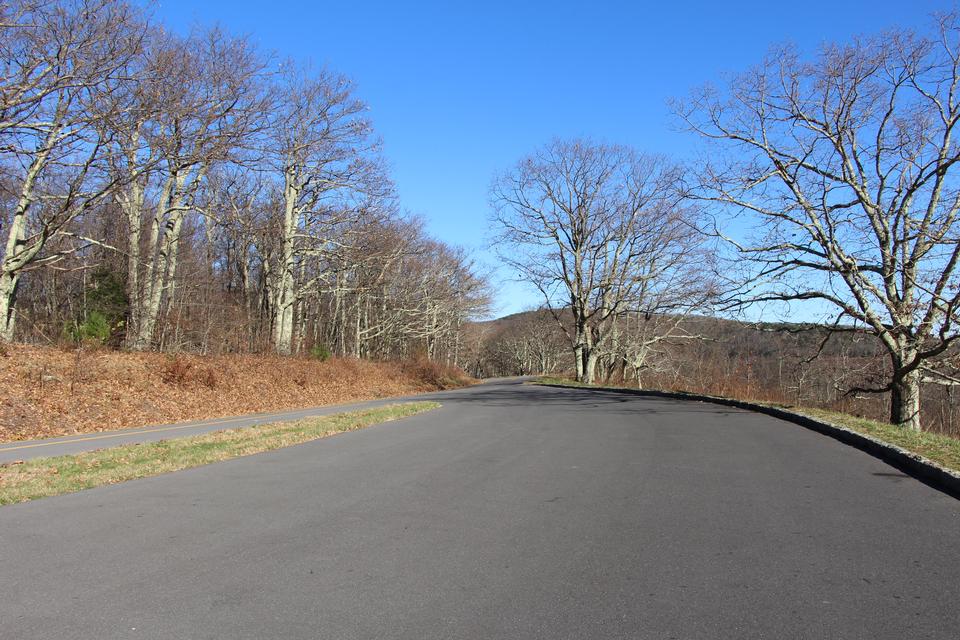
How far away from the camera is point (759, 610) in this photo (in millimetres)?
4066

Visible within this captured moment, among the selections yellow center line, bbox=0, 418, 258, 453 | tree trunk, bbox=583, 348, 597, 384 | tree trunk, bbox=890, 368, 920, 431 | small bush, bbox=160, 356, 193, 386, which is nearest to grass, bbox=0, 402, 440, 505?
yellow center line, bbox=0, 418, 258, 453

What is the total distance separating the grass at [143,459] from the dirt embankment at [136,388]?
15.3 feet

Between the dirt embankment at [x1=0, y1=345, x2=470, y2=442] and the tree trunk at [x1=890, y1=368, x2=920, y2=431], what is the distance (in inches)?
759

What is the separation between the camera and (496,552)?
5.31m

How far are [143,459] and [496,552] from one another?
737cm

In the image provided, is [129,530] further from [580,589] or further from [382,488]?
[580,589]

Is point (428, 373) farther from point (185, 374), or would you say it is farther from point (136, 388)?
point (136, 388)

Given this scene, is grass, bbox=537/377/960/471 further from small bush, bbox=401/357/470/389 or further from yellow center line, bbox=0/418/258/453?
small bush, bbox=401/357/470/389

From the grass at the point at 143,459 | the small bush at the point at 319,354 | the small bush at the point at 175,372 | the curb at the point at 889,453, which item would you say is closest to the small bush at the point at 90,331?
the small bush at the point at 175,372

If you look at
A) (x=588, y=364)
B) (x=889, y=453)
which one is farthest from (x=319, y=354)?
(x=889, y=453)

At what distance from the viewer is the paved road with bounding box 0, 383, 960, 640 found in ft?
13.0

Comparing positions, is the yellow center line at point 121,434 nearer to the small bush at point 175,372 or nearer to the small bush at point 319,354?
the small bush at point 175,372

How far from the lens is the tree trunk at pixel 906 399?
691 inches

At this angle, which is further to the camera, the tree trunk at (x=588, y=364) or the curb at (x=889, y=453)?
the tree trunk at (x=588, y=364)
